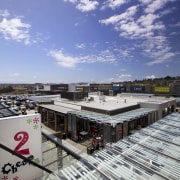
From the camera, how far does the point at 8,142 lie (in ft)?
10.3

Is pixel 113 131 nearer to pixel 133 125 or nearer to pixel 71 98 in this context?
pixel 133 125

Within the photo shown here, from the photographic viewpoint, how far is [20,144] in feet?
10.8

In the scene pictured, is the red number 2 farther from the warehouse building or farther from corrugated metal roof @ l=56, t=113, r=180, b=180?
the warehouse building

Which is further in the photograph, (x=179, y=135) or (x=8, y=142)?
(x=179, y=135)

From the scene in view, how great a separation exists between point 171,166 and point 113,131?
10.5 meters

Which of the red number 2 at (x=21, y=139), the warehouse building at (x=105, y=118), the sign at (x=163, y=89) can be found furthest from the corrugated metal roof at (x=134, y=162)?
the sign at (x=163, y=89)

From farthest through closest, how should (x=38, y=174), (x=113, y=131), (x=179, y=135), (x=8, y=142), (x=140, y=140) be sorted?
(x=113, y=131)
(x=179, y=135)
(x=140, y=140)
(x=38, y=174)
(x=8, y=142)

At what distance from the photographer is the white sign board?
3.07 m

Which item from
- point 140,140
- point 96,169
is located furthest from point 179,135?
point 96,169

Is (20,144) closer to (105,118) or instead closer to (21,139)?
(21,139)

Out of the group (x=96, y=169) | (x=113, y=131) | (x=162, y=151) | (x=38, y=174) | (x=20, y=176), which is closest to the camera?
(x=20, y=176)

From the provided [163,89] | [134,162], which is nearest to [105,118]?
[134,162]

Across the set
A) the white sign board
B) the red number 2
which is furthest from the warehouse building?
the red number 2

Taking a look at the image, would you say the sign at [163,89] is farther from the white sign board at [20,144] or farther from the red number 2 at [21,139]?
the red number 2 at [21,139]
